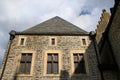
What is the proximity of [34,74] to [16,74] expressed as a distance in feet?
3.86

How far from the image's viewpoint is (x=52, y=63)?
10.6 meters

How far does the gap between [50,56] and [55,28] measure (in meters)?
3.26

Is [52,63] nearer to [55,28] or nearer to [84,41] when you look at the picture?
[84,41]

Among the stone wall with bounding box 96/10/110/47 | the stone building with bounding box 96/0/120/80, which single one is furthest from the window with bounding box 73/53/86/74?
the stone wall with bounding box 96/10/110/47

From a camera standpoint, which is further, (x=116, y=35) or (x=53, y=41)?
(x=53, y=41)

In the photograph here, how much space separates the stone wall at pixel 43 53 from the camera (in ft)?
32.1

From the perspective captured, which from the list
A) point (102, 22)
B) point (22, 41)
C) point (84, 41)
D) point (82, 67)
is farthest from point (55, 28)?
point (102, 22)

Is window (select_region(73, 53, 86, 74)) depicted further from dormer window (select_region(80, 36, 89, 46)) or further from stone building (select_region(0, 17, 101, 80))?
dormer window (select_region(80, 36, 89, 46))

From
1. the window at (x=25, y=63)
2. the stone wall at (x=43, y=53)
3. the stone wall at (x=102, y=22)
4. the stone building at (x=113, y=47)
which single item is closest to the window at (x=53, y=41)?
the stone wall at (x=43, y=53)

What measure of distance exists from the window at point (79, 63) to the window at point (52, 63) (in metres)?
1.33

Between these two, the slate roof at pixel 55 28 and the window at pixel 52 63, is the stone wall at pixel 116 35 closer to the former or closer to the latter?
the slate roof at pixel 55 28

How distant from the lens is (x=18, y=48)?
11.3m

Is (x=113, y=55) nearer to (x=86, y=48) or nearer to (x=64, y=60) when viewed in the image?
(x=86, y=48)


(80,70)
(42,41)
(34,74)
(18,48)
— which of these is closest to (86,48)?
(80,70)
